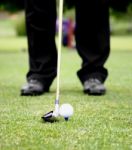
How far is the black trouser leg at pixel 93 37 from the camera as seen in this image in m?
3.10

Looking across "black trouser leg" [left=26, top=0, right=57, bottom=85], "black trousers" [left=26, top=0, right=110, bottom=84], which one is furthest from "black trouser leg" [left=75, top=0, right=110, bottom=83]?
"black trouser leg" [left=26, top=0, right=57, bottom=85]

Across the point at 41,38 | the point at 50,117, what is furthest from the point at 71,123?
the point at 41,38

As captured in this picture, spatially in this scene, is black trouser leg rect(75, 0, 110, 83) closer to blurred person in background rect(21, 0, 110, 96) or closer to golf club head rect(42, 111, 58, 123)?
blurred person in background rect(21, 0, 110, 96)

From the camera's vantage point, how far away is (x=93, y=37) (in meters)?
3.13

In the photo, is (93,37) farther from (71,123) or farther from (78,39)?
(71,123)

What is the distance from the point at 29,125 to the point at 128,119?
383mm

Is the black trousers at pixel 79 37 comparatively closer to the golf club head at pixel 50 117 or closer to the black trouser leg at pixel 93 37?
the black trouser leg at pixel 93 37

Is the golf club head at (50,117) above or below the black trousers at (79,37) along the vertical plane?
above

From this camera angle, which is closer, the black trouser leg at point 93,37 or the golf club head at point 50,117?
the golf club head at point 50,117

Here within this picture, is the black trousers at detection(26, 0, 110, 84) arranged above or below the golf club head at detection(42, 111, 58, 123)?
below

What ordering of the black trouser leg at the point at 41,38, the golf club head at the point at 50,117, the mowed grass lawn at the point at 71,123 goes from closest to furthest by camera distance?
the mowed grass lawn at the point at 71,123 < the golf club head at the point at 50,117 < the black trouser leg at the point at 41,38

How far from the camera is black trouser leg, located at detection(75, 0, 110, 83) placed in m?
3.10

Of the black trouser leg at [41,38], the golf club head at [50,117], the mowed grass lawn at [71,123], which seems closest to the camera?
the mowed grass lawn at [71,123]

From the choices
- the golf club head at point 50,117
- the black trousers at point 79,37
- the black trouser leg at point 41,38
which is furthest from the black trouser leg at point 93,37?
the golf club head at point 50,117
